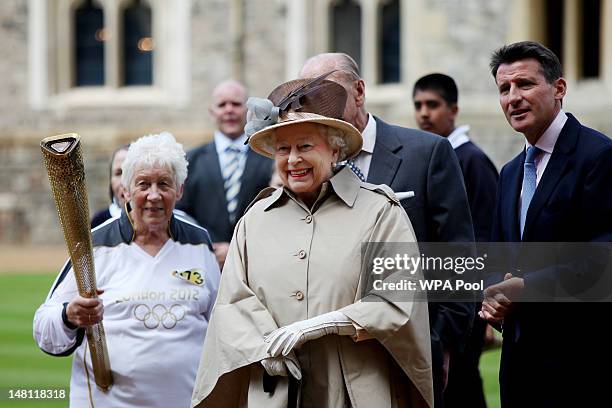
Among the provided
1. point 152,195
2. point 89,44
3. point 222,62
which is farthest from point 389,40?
point 152,195

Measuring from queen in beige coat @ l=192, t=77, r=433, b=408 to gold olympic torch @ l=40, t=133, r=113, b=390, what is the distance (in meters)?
0.74

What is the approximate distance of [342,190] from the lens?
4375 mm

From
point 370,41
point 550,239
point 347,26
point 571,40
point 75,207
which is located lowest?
point 550,239

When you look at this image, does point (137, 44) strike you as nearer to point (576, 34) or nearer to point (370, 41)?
point (370, 41)

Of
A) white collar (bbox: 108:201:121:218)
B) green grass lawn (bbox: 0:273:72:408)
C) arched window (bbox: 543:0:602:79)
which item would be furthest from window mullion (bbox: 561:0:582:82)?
white collar (bbox: 108:201:121:218)

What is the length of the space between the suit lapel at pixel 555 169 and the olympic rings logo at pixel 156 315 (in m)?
1.55

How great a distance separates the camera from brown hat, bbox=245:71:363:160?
4344mm

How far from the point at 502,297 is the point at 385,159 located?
86 cm

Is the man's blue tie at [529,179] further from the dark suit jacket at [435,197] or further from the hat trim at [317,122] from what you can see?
the hat trim at [317,122]

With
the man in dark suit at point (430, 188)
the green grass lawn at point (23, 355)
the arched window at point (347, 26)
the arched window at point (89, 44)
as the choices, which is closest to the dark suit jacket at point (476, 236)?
the man in dark suit at point (430, 188)

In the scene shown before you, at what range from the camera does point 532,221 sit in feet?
15.2

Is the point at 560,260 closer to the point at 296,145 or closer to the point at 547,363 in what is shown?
the point at 547,363

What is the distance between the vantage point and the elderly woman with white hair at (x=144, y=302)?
5188mm

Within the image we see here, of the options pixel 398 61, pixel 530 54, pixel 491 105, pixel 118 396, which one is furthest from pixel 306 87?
pixel 398 61
